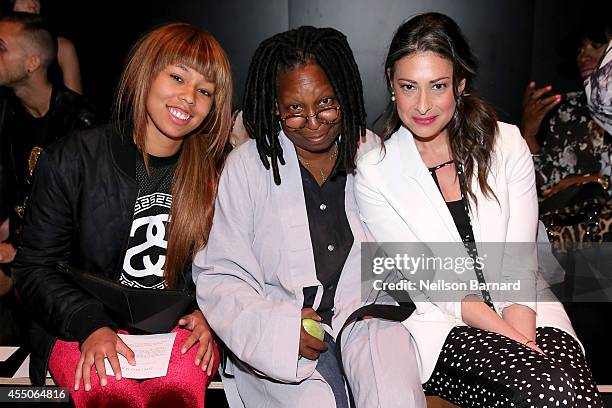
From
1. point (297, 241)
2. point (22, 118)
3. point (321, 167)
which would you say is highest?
point (22, 118)

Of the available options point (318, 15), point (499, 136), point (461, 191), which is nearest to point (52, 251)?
point (461, 191)

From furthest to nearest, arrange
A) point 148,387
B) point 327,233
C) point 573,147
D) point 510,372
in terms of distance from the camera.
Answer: point 573,147 < point 327,233 < point 148,387 < point 510,372

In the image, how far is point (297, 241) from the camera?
7.99 ft

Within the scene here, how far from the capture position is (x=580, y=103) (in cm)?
364

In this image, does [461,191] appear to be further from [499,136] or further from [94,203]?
[94,203]

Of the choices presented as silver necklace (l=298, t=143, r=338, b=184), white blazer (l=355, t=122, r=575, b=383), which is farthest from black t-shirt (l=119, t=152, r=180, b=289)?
white blazer (l=355, t=122, r=575, b=383)

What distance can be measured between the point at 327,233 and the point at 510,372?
0.71m

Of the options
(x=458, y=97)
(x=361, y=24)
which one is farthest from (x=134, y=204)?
(x=361, y=24)

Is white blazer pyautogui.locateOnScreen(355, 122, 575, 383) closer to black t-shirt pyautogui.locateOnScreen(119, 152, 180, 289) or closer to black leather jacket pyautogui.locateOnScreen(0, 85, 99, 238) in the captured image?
black t-shirt pyautogui.locateOnScreen(119, 152, 180, 289)

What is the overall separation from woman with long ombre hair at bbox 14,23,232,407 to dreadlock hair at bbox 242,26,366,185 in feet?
0.56

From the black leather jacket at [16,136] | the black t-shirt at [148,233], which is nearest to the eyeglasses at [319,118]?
the black t-shirt at [148,233]

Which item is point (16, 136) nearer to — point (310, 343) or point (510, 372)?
point (310, 343)

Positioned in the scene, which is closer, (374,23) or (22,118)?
(22,118)

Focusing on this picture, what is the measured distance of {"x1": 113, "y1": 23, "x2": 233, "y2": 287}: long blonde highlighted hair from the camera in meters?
2.52
